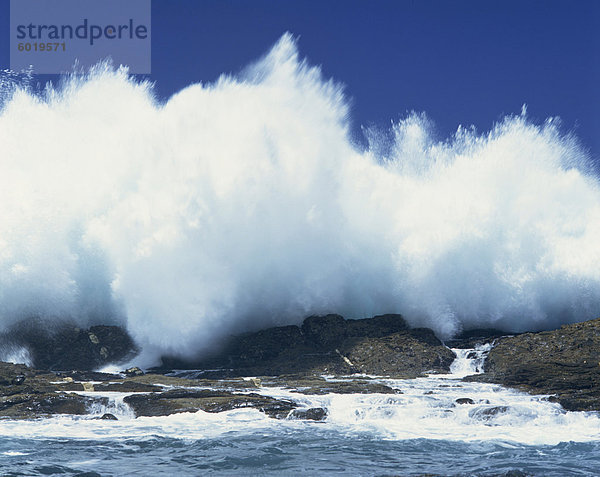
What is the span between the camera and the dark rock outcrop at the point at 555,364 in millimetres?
16328

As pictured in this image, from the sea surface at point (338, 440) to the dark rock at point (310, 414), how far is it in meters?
0.34

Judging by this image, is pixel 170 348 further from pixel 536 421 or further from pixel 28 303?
pixel 536 421

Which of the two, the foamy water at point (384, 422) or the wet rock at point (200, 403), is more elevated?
the wet rock at point (200, 403)

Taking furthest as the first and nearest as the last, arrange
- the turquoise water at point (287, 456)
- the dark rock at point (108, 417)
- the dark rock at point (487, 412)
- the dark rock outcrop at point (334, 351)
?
the dark rock outcrop at point (334, 351) → the dark rock at point (108, 417) → the dark rock at point (487, 412) → the turquoise water at point (287, 456)

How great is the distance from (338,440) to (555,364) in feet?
36.9

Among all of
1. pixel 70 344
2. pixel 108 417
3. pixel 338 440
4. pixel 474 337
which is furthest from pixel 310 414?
pixel 70 344

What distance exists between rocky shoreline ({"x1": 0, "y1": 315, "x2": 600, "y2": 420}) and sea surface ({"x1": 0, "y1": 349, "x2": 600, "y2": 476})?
0.78 meters

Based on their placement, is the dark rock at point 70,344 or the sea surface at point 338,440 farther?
the dark rock at point 70,344

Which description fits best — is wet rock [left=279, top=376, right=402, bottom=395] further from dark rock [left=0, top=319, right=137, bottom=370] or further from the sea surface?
dark rock [left=0, top=319, right=137, bottom=370]

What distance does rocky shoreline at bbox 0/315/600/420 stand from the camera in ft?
51.9

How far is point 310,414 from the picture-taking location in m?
15.0

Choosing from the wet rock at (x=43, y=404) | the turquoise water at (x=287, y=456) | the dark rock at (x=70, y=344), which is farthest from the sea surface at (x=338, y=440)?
the dark rock at (x=70, y=344)

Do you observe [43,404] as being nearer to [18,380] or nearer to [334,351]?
[18,380]

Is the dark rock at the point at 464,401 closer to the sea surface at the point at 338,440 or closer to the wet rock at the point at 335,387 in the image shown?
the sea surface at the point at 338,440
